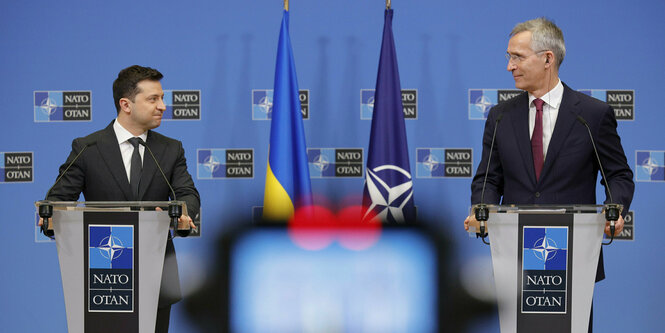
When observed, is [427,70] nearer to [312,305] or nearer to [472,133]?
[472,133]

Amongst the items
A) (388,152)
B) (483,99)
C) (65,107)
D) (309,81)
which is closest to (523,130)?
(388,152)

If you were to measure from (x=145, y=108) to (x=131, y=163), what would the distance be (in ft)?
0.83

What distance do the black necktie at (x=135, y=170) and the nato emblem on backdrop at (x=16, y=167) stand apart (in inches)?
75.8

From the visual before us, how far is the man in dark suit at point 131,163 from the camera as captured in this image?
259 centimetres

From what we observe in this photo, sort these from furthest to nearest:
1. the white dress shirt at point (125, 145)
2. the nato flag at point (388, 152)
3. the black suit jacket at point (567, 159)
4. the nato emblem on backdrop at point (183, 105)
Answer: the nato emblem on backdrop at point (183, 105) → the nato flag at point (388, 152) → the white dress shirt at point (125, 145) → the black suit jacket at point (567, 159)

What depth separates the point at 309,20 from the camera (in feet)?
13.6

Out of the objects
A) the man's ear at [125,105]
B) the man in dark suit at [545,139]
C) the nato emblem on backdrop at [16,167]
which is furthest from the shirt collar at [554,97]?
the nato emblem on backdrop at [16,167]

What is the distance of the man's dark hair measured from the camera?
8.96 ft

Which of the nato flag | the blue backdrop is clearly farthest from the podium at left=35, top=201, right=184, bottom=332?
the blue backdrop

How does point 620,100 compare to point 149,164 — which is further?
point 620,100

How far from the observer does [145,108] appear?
270 centimetres

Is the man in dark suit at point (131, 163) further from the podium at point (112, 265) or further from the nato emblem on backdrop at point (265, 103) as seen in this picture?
the nato emblem on backdrop at point (265, 103)

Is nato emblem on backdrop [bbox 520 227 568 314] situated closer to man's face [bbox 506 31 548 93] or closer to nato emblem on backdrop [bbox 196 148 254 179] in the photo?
man's face [bbox 506 31 548 93]

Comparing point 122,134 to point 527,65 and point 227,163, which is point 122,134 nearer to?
point 227,163
